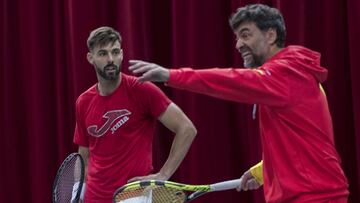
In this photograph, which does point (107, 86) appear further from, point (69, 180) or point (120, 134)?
point (69, 180)

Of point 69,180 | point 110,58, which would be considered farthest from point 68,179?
point 110,58

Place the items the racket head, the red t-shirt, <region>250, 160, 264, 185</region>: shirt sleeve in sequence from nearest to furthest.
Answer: <region>250, 160, 264, 185</region>: shirt sleeve < the racket head < the red t-shirt

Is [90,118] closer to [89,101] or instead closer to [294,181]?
[89,101]

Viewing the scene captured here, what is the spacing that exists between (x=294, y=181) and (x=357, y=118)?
1.84m

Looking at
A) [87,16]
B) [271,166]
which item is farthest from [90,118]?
[87,16]

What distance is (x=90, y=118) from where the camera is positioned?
311 cm

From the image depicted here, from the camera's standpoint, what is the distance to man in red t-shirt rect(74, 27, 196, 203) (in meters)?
3.02

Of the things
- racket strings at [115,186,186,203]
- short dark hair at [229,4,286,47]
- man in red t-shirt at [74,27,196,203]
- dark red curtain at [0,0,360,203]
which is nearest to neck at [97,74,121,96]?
man in red t-shirt at [74,27,196,203]

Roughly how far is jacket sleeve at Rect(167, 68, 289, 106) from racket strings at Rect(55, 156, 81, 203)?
1.09 meters

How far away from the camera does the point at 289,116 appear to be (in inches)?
80.9

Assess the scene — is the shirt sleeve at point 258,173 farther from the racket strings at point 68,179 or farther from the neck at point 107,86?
the neck at point 107,86

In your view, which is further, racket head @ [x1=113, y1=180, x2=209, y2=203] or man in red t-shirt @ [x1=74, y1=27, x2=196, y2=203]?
man in red t-shirt @ [x1=74, y1=27, x2=196, y2=203]

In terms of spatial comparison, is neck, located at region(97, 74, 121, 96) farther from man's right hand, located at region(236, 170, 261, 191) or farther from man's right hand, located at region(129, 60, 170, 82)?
man's right hand, located at region(129, 60, 170, 82)

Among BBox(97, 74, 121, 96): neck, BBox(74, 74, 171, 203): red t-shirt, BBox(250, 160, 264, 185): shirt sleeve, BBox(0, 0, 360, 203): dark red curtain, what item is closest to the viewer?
→ BBox(250, 160, 264, 185): shirt sleeve
